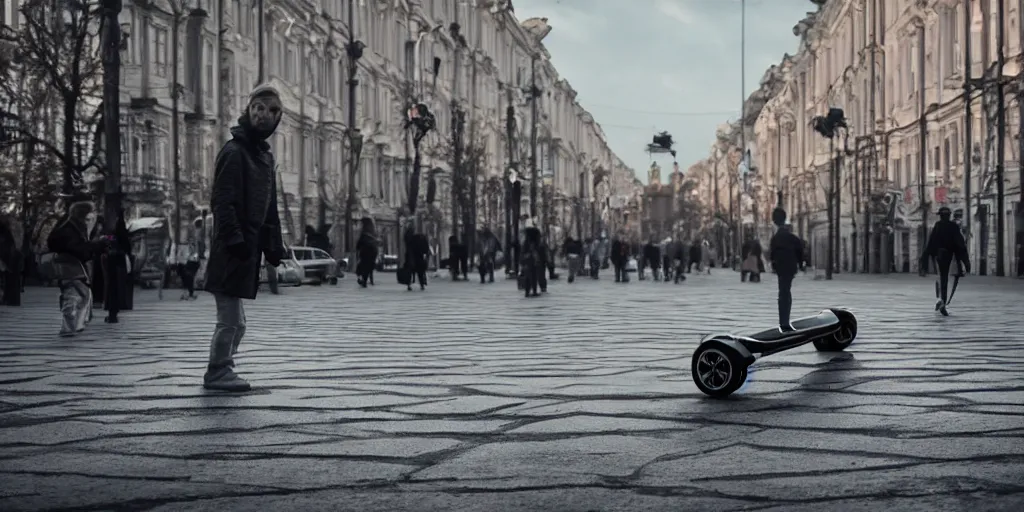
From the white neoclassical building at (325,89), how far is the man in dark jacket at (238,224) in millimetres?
30302

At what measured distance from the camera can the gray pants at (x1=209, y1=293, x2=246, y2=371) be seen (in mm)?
9148

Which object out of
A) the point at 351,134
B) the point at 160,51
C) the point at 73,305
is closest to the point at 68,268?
the point at 73,305

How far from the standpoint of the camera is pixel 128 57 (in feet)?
127

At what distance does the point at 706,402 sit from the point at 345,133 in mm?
52317

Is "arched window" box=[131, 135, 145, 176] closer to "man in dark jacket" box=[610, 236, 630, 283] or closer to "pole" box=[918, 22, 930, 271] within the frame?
"man in dark jacket" box=[610, 236, 630, 283]

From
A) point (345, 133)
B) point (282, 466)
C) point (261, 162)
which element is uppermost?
point (345, 133)

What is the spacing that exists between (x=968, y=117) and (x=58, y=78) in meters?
27.7

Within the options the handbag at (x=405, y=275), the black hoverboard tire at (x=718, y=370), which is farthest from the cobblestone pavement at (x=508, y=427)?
the handbag at (x=405, y=275)

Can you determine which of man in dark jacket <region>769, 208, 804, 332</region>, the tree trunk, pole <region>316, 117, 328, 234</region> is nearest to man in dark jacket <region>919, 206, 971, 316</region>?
man in dark jacket <region>769, 208, 804, 332</region>

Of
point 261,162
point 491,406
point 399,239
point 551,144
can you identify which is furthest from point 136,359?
point 551,144

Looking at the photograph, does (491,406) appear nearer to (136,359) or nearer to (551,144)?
(136,359)

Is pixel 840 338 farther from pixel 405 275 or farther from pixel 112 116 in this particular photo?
pixel 405 275

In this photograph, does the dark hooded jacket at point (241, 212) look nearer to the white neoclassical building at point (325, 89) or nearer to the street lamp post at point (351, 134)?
the white neoclassical building at point (325, 89)

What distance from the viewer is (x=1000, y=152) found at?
42969mm
